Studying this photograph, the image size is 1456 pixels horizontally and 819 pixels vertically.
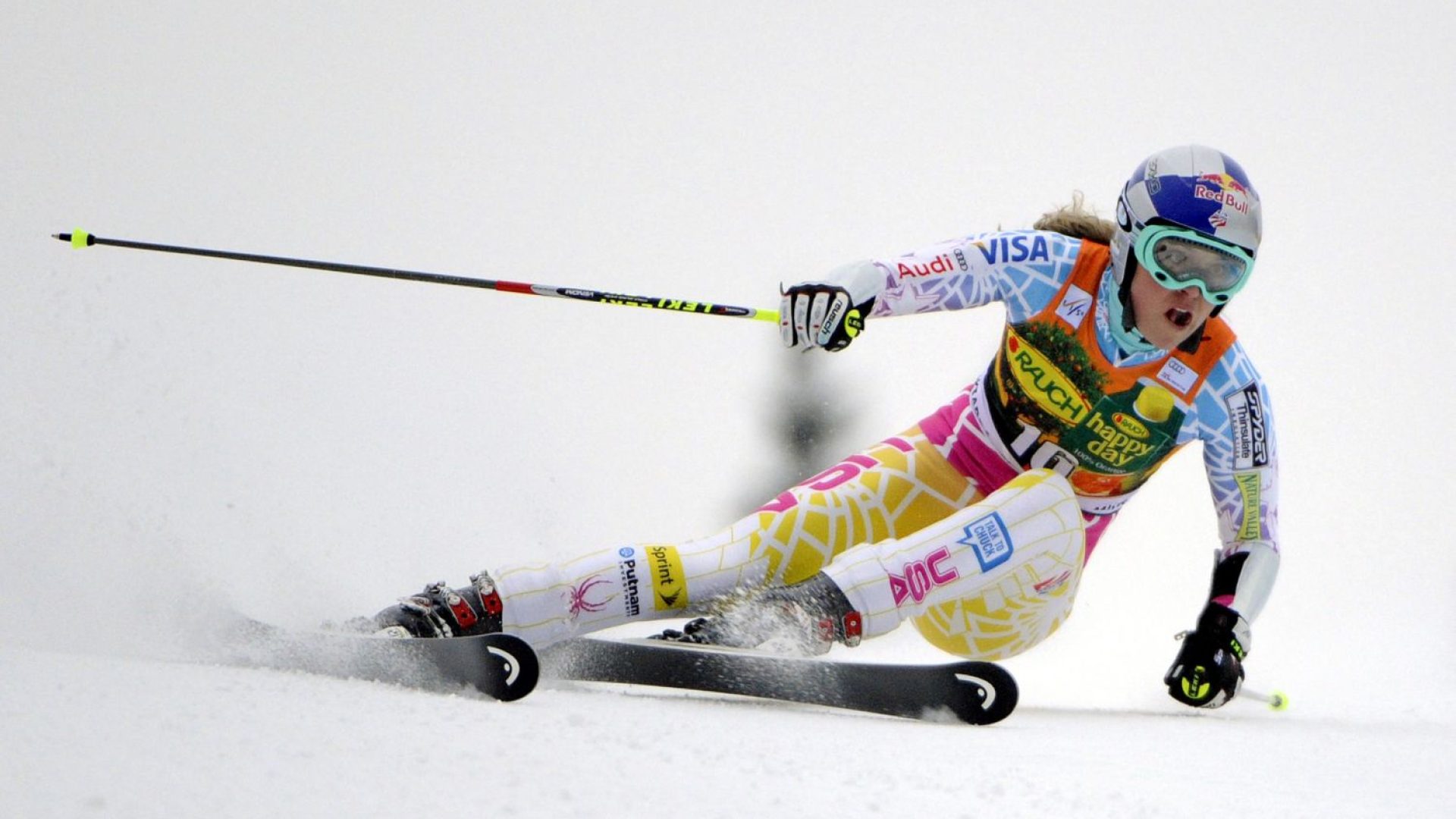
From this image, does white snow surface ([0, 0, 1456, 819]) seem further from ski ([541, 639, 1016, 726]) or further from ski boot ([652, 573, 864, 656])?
ski boot ([652, 573, 864, 656])

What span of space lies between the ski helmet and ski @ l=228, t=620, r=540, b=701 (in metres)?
1.32

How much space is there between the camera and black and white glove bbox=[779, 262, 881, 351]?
7.32 feet

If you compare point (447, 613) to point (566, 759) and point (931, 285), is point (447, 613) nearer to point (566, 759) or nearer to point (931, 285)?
point (566, 759)

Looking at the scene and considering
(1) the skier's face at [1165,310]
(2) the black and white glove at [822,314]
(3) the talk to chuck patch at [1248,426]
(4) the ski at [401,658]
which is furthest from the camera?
(3) the talk to chuck patch at [1248,426]

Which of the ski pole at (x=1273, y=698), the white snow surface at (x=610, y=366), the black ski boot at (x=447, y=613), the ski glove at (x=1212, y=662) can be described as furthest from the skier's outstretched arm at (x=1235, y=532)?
the black ski boot at (x=447, y=613)

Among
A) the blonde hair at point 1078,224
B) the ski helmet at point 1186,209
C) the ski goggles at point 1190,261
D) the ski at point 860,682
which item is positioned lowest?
the ski at point 860,682

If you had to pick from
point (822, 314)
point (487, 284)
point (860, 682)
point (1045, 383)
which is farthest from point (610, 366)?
point (860, 682)

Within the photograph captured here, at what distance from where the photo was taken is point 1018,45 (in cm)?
645

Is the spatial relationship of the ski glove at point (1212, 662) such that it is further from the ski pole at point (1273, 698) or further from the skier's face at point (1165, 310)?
the skier's face at point (1165, 310)

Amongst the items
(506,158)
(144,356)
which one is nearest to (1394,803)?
(144,356)

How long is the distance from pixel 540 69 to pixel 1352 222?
12.9 ft

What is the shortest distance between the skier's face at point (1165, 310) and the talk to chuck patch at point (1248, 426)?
0.61ft

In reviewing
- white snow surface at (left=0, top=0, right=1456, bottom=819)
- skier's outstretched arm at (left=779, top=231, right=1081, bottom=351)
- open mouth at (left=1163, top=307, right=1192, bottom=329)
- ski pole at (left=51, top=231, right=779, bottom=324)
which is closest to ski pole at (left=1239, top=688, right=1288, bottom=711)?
white snow surface at (left=0, top=0, right=1456, bottom=819)

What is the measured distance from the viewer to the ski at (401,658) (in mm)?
1719
